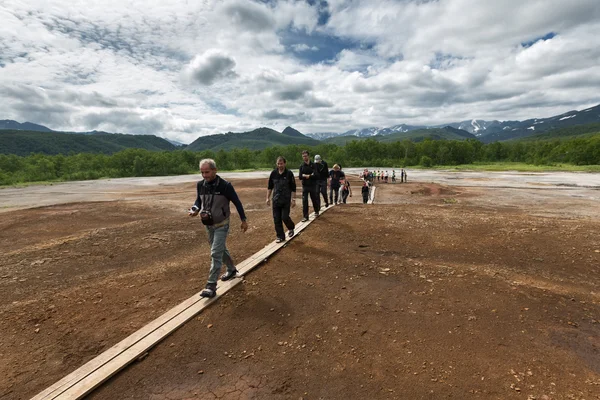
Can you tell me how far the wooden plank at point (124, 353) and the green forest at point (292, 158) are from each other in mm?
86731

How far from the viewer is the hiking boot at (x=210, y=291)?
5.04 metres

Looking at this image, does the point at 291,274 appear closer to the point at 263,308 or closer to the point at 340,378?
the point at 263,308

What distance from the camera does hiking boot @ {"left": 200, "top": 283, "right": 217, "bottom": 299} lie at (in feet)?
16.5

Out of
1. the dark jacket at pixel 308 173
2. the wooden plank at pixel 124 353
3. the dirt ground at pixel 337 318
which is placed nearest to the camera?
the wooden plank at pixel 124 353

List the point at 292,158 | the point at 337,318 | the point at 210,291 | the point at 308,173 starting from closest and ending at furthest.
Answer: the point at 337,318, the point at 210,291, the point at 308,173, the point at 292,158

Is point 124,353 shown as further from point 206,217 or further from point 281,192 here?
point 281,192

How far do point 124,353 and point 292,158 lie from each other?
12836 centimetres

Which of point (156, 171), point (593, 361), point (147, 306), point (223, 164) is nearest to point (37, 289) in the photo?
point (147, 306)

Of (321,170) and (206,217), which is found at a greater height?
(321,170)

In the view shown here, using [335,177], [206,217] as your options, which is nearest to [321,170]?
[335,177]

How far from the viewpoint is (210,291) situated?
5.04 metres

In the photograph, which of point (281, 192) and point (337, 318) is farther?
point (281, 192)

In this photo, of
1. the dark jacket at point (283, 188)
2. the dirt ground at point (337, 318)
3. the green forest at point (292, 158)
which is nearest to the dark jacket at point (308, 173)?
the dirt ground at point (337, 318)

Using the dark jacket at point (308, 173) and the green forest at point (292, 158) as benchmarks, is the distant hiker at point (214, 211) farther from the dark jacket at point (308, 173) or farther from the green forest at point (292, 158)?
the green forest at point (292, 158)
